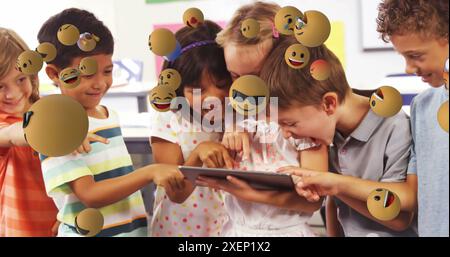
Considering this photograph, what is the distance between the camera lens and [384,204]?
76 centimetres

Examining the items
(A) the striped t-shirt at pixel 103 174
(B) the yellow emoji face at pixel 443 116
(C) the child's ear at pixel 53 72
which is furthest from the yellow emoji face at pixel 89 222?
(B) the yellow emoji face at pixel 443 116

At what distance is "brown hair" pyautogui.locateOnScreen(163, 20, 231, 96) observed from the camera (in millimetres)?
819

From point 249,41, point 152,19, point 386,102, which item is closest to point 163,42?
point 152,19

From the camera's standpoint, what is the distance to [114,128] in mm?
912

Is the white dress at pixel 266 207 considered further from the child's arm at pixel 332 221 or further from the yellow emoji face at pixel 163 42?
the yellow emoji face at pixel 163 42

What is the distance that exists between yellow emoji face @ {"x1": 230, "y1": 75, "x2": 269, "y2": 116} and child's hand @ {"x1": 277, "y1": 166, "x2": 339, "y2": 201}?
0.11 m

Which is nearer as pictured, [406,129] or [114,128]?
[406,129]

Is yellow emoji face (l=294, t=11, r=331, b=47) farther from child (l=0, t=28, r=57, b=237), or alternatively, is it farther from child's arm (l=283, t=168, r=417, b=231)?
child (l=0, t=28, r=57, b=237)

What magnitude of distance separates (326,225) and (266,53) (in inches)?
11.1

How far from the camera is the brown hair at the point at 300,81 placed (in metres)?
0.78

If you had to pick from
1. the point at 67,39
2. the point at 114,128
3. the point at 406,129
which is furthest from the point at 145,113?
the point at 406,129

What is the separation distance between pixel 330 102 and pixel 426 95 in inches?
5.2
